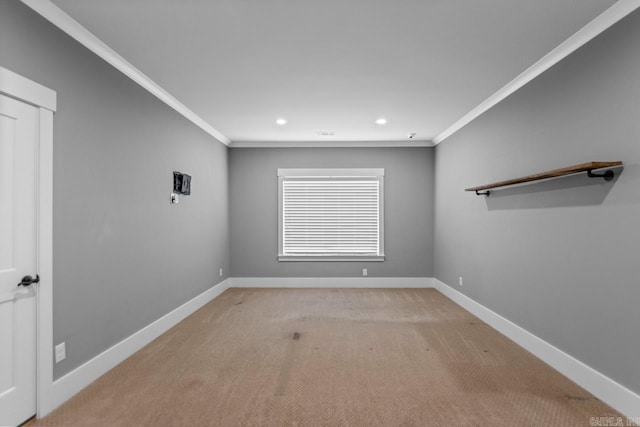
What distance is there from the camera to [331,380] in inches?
109

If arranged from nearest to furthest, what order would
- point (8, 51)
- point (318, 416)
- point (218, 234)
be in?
point (8, 51), point (318, 416), point (218, 234)

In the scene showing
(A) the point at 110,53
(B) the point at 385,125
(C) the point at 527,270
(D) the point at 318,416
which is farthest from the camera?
(B) the point at 385,125

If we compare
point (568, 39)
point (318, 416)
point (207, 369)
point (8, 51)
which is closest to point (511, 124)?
point (568, 39)

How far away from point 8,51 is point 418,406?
11.4 ft

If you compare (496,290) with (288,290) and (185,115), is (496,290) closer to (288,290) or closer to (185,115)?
(288,290)

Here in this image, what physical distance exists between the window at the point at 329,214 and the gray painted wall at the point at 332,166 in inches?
5.2

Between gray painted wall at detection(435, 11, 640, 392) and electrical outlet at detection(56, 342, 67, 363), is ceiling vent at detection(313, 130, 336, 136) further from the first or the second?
electrical outlet at detection(56, 342, 67, 363)

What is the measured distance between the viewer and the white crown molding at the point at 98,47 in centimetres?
225

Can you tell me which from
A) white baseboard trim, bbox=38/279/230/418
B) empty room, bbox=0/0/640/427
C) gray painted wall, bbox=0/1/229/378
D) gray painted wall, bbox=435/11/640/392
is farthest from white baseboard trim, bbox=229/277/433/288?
gray painted wall, bbox=435/11/640/392

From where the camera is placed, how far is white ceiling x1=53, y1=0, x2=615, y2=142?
2301mm

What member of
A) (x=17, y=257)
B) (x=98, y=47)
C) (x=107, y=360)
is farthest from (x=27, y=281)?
(x=98, y=47)

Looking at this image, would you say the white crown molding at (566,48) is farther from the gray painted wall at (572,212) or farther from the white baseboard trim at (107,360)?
the white baseboard trim at (107,360)

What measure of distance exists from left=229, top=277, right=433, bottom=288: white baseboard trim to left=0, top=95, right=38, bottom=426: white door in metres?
4.18

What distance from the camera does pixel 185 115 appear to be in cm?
446
